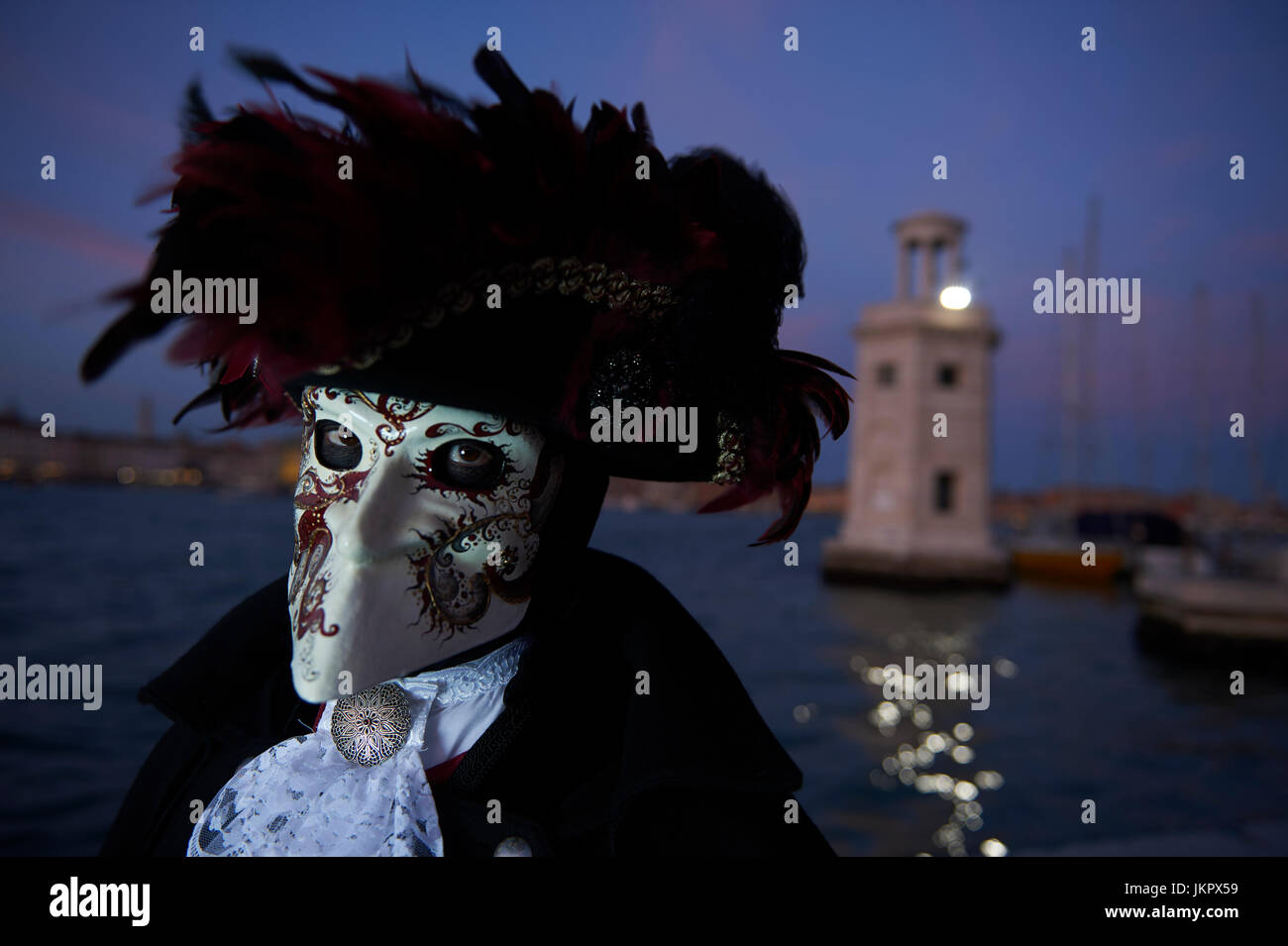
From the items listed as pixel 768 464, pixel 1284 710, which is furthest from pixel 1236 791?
pixel 768 464

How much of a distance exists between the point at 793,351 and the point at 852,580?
105 feet

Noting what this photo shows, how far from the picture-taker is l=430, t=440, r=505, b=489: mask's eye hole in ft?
4.54

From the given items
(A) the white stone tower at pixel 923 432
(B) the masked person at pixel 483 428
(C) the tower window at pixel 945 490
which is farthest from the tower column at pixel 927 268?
(B) the masked person at pixel 483 428

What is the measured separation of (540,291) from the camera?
1.34 meters

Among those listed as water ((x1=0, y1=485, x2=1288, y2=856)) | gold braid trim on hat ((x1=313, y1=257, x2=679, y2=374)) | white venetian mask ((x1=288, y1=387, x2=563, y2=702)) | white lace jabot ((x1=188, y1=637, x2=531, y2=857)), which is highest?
gold braid trim on hat ((x1=313, y1=257, x2=679, y2=374))

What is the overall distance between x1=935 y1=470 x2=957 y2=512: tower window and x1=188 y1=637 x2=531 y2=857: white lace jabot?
3302 centimetres

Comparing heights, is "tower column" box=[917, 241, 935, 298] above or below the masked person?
above

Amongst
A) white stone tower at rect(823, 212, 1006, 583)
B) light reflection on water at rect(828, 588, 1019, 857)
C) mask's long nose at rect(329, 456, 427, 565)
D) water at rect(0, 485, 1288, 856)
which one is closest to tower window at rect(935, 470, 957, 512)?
white stone tower at rect(823, 212, 1006, 583)

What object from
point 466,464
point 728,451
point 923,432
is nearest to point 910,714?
point 728,451

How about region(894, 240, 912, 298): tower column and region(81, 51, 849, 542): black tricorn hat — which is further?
region(894, 240, 912, 298): tower column

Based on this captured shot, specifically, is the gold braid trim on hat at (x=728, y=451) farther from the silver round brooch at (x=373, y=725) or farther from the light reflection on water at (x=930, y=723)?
the light reflection on water at (x=930, y=723)

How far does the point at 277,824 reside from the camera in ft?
4.62

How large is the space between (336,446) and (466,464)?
22cm

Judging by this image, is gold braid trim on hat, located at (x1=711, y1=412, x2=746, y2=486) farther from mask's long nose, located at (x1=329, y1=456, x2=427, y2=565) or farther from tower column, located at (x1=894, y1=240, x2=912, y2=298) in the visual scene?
tower column, located at (x1=894, y1=240, x2=912, y2=298)
